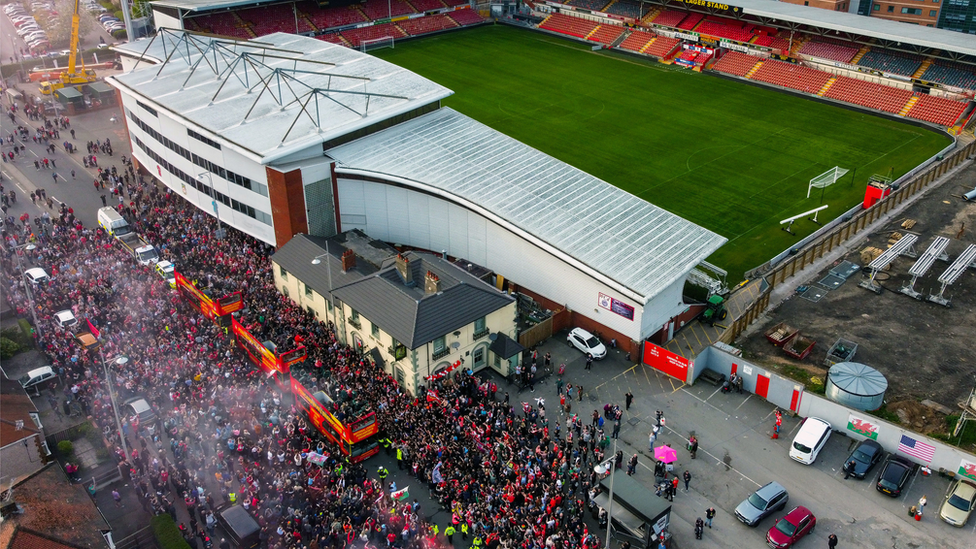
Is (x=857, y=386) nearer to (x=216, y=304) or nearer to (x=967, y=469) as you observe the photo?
(x=967, y=469)

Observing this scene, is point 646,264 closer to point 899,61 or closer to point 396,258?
point 396,258

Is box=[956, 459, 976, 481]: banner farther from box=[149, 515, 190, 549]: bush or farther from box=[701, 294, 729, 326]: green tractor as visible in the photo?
box=[149, 515, 190, 549]: bush

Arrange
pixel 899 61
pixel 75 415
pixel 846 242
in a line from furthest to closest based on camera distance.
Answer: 1. pixel 899 61
2. pixel 846 242
3. pixel 75 415

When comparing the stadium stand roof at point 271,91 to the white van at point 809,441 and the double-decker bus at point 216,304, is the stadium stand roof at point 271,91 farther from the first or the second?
the white van at point 809,441

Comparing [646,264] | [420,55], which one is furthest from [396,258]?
[420,55]

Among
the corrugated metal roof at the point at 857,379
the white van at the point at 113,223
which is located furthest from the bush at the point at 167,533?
the corrugated metal roof at the point at 857,379
